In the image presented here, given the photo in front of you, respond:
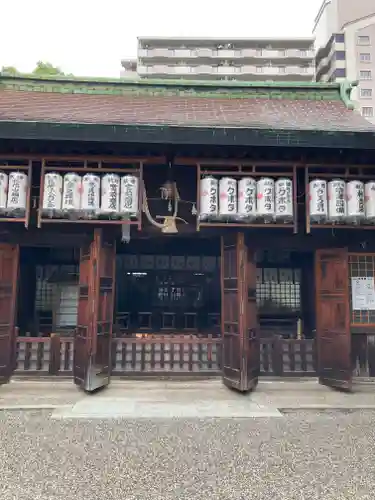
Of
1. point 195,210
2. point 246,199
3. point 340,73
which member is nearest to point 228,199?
point 246,199

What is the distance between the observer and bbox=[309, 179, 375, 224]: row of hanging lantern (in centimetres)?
789

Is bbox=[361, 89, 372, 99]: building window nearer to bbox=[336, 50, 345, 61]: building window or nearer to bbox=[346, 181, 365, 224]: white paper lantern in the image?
bbox=[336, 50, 345, 61]: building window

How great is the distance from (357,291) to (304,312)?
364cm

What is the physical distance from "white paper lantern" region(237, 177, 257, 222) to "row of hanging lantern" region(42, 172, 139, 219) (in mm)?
2320

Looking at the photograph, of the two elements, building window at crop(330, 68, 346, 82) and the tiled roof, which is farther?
building window at crop(330, 68, 346, 82)

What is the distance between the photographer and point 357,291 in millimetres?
9125

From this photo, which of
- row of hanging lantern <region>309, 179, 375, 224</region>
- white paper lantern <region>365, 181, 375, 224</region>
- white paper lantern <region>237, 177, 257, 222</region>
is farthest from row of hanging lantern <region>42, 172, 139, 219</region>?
white paper lantern <region>365, 181, 375, 224</region>

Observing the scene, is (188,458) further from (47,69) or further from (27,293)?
(47,69)

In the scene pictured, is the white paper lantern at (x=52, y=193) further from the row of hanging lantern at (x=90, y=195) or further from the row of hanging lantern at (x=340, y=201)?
the row of hanging lantern at (x=340, y=201)

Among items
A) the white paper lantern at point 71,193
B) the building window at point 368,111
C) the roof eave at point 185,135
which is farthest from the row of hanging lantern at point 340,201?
the building window at point 368,111

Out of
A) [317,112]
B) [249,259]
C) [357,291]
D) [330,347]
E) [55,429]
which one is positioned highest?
[317,112]

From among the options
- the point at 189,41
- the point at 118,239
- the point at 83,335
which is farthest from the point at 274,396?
the point at 189,41

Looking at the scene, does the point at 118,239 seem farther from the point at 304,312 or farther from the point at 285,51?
the point at 285,51

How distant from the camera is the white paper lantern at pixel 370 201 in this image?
800 cm
